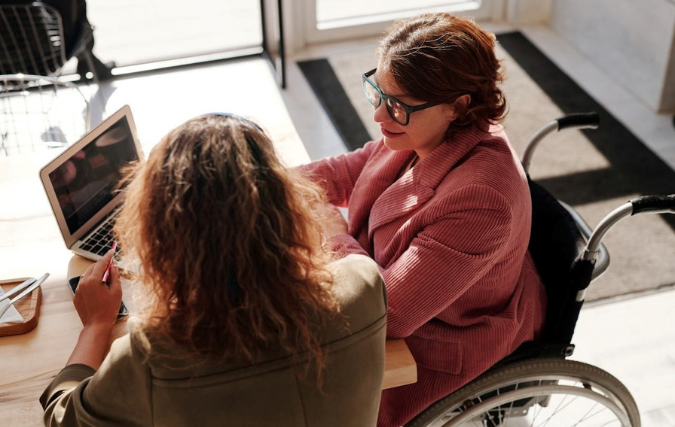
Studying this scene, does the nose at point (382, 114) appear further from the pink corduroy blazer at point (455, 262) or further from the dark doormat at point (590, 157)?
the dark doormat at point (590, 157)

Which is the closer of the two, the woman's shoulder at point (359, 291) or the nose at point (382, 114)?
the woman's shoulder at point (359, 291)

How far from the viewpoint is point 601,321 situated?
254 cm

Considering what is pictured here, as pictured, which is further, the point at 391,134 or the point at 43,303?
the point at 391,134

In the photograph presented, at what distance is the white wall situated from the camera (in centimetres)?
343

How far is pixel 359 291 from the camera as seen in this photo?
3.82 feet

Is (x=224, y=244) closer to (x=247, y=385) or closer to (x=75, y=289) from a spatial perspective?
(x=247, y=385)

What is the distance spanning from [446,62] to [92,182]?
823mm

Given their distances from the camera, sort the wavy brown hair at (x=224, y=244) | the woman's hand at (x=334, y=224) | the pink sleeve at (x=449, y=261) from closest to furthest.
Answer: the wavy brown hair at (x=224, y=244), the pink sleeve at (x=449, y=261), the woman's hand at (x=334, y=224)

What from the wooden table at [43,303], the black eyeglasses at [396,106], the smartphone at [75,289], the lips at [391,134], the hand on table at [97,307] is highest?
the black eyeglasses at [396,106]

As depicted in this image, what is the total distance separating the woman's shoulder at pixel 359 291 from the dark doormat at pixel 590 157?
165 cm

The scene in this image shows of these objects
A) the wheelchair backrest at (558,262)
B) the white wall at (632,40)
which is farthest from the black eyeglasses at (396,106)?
the white wall at (632,40)

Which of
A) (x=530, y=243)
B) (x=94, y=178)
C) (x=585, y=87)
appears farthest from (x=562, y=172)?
(x=94, y=178)

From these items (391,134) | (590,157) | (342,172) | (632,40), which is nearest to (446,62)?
(391,134)

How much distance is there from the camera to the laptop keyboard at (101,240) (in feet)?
5.34
